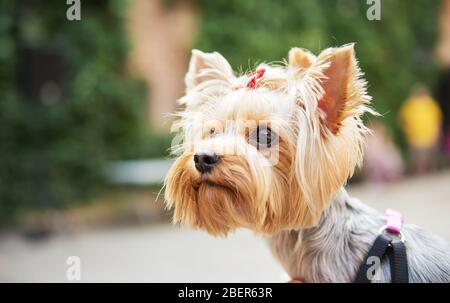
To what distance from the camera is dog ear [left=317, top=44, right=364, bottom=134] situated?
7.27 feet

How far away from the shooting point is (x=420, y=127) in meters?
14.6

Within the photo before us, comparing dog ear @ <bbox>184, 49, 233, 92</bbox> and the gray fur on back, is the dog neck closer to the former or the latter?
the gray fur on back

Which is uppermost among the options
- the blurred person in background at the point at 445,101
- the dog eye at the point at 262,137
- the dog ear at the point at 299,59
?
the dog ear at the point at 299,59

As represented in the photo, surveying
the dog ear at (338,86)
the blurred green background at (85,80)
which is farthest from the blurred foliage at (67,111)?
the dog ear at (338,86)

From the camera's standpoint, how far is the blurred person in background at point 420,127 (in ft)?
47.9

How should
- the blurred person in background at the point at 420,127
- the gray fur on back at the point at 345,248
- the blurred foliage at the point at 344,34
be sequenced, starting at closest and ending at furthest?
the gray fur on back at the point at 345,248, the blurred foliage at the point at 344,34, the blurred person in background at the point at 420,127

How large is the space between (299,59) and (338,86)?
0.27 meters

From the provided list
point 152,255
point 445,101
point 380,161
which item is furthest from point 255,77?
point 445,101

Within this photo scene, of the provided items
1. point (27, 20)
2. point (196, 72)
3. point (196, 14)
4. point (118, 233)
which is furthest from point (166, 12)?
point (196, 72)

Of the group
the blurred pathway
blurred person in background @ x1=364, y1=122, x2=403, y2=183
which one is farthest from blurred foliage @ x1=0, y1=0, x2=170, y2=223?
blurred person in background @ x1=364, y1=122, x2=403, y2=183

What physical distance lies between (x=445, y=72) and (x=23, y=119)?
1252 cm

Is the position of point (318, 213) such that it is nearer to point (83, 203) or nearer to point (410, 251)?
point (410, 251)

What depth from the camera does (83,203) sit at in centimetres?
1021

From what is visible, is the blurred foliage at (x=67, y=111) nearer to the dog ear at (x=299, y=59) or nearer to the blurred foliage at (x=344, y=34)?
the blurred foliage at (x=344, y=34)
